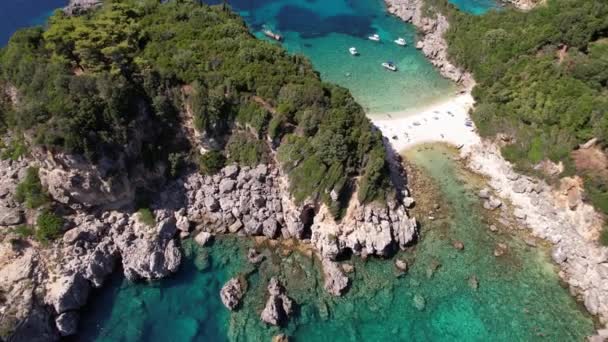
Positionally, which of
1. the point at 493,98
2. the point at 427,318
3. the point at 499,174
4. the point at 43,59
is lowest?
the point at 427,318

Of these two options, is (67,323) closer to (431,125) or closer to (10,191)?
(10,191)

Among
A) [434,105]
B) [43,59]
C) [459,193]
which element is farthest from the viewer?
[434,105]

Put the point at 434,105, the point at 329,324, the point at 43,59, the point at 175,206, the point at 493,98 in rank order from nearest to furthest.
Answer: the point at 329,324
the point at 43,59
the point at 175,206
the point at 493,98
the point at 434,105

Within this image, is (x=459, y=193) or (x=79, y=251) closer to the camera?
(x=79, y=251)

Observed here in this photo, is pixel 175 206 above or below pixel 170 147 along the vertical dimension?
below

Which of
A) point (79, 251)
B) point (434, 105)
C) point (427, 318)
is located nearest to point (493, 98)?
point (434, 105)

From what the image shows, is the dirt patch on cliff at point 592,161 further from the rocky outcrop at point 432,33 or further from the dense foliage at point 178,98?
the dense foliage at point 178,98

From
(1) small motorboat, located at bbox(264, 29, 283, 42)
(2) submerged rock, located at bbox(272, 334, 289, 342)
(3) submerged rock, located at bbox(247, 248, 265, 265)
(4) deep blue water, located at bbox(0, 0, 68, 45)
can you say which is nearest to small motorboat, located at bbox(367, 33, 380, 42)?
(1) small motorboat, located at bbox(264, 29, 283, 42)

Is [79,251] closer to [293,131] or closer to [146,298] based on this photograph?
[146,298]

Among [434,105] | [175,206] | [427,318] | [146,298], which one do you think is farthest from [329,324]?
[434,105]

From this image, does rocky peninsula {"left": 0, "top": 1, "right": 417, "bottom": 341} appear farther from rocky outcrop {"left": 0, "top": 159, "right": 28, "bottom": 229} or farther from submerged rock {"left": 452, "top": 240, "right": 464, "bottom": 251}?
submerged rock {"left": 452, "top": 240, "right": 464, "bottom": 251}
